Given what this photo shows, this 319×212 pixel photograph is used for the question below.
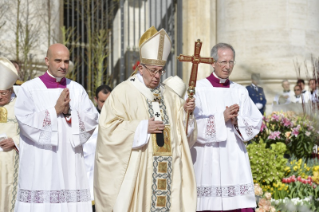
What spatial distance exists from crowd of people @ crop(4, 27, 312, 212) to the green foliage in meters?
1.99

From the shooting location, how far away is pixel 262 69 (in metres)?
11.4

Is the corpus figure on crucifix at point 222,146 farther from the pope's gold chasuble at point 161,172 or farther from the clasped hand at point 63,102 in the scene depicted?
the clasped hand at point 63,102

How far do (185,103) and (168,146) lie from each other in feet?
1.24

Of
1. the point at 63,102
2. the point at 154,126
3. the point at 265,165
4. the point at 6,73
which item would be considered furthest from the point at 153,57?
the point at 265,165

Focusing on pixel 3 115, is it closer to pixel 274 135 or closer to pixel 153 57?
pixel 153 57

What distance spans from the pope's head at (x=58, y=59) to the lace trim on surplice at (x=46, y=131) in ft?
1.31

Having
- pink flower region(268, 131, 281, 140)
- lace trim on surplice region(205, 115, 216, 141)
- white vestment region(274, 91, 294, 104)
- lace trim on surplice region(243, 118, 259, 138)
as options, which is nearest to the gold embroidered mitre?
lace trim on surplice region(205, 115, 216, 141)

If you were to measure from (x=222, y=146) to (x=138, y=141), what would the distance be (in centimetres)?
120

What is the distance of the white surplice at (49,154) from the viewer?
4.69m

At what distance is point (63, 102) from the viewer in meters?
4.68

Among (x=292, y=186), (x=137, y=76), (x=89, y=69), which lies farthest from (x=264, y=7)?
(x=137, y=76)

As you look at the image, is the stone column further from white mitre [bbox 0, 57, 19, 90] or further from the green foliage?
white mitre [bbox 0, 57, 19, 90]

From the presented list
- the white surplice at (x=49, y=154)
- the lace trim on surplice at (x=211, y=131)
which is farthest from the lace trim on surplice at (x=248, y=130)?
the white surplice at (x=49, y=154)

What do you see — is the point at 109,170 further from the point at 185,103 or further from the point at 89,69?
the point at 89,69
